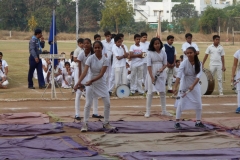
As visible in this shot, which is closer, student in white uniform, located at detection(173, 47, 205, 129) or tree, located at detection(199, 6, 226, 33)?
student in white uniform, located at detection(173, 47, 205, 129)

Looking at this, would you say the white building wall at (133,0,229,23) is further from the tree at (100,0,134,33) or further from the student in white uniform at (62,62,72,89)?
the student in white uniform at (62,62,72,89)

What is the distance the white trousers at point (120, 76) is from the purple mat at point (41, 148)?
21.8 ft

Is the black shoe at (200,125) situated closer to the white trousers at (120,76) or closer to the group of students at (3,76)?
the white trousers at (120,76)

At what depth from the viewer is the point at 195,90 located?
32.7 ft

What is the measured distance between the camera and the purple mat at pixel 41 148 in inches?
305

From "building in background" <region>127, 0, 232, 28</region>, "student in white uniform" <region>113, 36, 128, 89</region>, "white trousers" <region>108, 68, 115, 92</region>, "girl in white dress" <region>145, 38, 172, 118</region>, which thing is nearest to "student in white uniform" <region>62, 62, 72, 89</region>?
"white trousers" <region>108, 68, 115, 92</region>

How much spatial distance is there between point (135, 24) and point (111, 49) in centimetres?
5717

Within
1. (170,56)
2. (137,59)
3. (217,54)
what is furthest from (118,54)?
(217,54)

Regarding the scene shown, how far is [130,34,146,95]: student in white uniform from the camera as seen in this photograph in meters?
15.5

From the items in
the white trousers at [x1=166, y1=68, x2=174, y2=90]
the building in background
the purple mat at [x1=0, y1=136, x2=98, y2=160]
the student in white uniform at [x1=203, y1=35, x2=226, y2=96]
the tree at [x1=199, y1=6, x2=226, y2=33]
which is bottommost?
the purple mat at [x1=0, y1=136, x2=98, y2=160]

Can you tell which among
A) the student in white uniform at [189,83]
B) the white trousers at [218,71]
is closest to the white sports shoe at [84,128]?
the student in white uniform at [189,83]

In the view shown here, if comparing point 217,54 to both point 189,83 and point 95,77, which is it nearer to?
point 189,83

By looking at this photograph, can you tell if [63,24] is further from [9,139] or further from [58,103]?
[9,139]

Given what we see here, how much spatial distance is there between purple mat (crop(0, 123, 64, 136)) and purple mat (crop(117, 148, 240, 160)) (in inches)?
90.3
